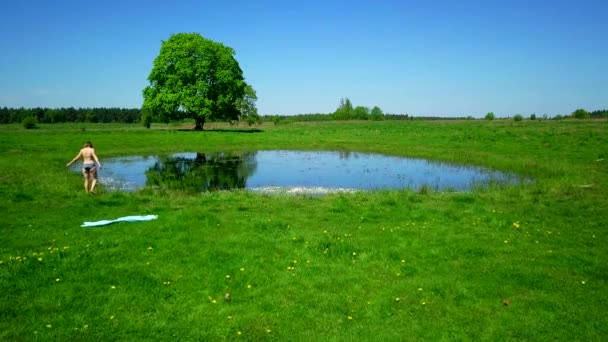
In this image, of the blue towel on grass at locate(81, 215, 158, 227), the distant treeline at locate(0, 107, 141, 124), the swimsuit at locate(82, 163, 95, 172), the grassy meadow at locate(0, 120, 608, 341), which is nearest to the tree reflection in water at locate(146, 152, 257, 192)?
the swimsuit at locate(82, 163, 95, 172)

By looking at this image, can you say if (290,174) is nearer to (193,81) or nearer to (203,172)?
(203,172)

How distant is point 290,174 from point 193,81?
141 ft

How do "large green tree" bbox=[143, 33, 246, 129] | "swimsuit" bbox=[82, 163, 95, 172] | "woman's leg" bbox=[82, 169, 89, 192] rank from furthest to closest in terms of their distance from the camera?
"large green tree" bbox=[143, 33, 246, 129], "swimsuit" bbox=[82, 163, 95, 172], "woman's leg" bbox=[82, 169, 89, 192]

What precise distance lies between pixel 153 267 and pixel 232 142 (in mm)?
43203

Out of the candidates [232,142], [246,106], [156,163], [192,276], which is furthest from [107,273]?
[246,106]

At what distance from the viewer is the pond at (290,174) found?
2428 centimetres

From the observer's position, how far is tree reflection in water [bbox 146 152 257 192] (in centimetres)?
2458

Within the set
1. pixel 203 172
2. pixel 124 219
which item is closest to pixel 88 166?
pixel 124 219

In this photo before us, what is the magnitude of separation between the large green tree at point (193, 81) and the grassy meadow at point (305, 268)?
47.5m

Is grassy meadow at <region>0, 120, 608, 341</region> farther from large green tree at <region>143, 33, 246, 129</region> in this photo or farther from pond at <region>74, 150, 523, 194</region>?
large green tree at <region>143, 33, 246, 129</region>

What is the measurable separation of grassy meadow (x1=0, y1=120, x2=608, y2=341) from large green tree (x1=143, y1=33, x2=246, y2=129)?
156 ft

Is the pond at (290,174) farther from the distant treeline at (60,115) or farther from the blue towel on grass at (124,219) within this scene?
the distant treeline at (60,115)

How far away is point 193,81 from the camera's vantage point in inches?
2653

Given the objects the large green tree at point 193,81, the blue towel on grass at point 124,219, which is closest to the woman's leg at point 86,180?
the blue towel on grass at point 124,219
